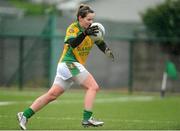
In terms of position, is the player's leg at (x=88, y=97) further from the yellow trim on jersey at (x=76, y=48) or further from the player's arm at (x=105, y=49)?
the player's arm at (x=105, y=49)

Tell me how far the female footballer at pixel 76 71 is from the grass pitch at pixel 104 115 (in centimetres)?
40

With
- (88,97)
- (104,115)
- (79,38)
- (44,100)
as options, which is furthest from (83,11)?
(104,115)

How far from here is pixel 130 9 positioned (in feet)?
126

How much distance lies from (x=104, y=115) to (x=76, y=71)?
4015 mm

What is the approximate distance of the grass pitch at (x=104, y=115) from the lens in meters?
12.5

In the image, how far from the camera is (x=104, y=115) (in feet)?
51.5

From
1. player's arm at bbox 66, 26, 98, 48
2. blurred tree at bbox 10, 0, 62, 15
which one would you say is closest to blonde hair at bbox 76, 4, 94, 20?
player's arm at bbox 66, 26, 98, 48

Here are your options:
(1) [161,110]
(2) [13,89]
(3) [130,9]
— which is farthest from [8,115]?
(3) [130,9]

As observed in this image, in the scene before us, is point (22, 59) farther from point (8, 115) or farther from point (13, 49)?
point (8, 115)

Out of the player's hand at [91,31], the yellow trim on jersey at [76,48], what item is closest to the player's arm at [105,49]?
the yellow trim on jersey at [76,48]

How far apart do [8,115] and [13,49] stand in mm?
13385

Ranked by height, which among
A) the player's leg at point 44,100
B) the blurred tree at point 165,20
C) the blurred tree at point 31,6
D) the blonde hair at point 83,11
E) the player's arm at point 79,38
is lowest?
the player's leg at point 44,100

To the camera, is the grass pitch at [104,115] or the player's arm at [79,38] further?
the grass pitch at [104,115]

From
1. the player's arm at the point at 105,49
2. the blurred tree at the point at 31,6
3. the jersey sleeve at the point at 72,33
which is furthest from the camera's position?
the blurred tree at the point at 31,6
